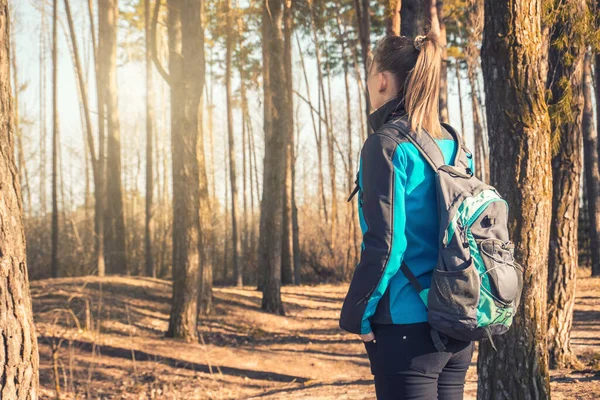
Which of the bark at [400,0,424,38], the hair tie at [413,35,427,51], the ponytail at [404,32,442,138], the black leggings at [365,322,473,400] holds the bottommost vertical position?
the black leggings at [365,322,473,400]

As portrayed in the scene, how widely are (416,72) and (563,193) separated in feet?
15.8

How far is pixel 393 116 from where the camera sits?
2314 millimetres

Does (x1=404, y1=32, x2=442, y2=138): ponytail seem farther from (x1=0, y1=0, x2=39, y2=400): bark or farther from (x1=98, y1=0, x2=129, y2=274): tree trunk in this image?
(x1=98, y1=0, x2=129, y2=274): tree trunk

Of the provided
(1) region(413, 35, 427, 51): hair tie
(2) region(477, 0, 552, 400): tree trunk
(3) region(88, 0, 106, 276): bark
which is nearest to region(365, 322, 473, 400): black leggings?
(1) region(413, 35, 427, 51): hair tie

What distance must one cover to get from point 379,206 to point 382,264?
0.20 meters

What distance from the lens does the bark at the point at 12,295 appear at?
10.2 feet

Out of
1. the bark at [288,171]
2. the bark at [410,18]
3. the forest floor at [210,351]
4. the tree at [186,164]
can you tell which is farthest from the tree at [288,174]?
the bark at [410,18]

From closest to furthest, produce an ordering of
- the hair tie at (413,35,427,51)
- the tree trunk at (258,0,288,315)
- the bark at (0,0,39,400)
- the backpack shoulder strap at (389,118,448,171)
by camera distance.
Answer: the backpack shoulder strap at (389,118,448,171) < the hair tie at (413,35,427,51) < the bark at (0,0,39,400) < the tree trunk at (258,0,288,315)

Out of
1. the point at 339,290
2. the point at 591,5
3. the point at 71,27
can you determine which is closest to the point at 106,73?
the point at 71,27

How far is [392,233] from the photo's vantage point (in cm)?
207

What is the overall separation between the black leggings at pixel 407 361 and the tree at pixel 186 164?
7.39 meters

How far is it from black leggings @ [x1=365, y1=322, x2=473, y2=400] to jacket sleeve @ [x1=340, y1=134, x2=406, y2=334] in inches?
3.6

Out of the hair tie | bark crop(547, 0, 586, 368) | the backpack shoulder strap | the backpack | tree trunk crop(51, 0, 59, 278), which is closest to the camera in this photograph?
the backpack

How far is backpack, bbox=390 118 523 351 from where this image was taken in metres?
2.05
